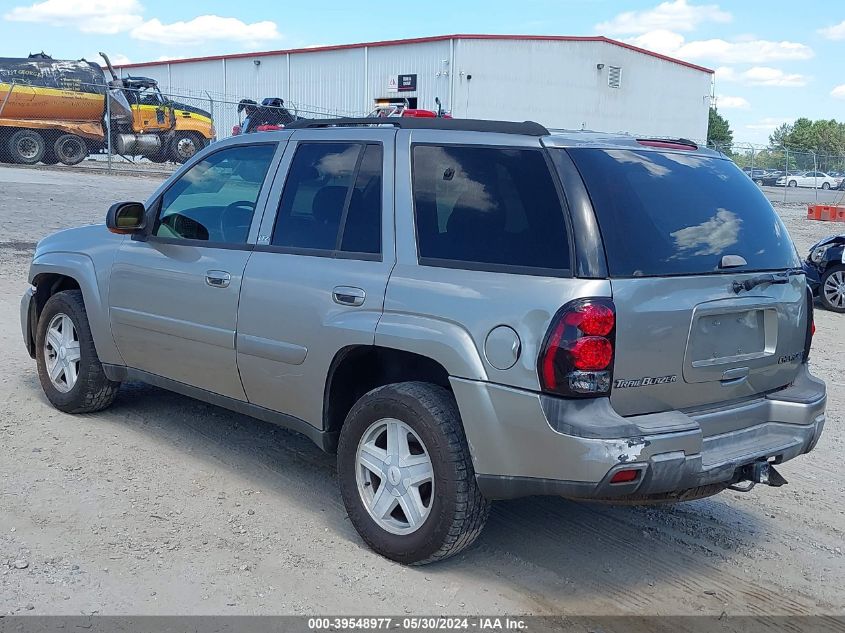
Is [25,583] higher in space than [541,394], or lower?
lower

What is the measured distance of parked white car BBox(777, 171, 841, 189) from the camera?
141 ft

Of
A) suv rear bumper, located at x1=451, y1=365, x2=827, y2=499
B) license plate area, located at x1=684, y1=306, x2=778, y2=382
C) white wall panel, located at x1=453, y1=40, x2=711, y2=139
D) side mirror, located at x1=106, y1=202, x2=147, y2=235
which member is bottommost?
suv rear bumper, located at x1=451, y1=365, x2=827, y2=499

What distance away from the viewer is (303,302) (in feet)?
14.6

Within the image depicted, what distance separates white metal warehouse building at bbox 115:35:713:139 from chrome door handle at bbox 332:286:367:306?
33.6 m

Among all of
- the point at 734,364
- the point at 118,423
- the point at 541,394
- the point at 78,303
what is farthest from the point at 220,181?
the point at 734,364

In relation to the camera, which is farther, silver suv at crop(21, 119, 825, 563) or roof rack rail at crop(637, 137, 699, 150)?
roof rack rail at crop(637, 137, 699, 150)

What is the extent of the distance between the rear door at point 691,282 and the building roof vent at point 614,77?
42.8m

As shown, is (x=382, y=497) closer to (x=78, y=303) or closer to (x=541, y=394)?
(x=541, y=394)

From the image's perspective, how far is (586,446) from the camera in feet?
11.5

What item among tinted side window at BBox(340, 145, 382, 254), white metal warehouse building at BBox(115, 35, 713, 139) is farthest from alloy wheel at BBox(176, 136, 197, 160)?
tinted side window at BBox(340, 145, 382, 254)

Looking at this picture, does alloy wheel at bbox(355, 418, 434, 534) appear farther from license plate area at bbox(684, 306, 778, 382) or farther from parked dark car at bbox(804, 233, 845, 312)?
parked dark car at bbox(804, 233, 845, 312)

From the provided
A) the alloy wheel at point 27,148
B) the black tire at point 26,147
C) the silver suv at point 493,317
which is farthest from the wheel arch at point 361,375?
the alloy wheel at point 27,148

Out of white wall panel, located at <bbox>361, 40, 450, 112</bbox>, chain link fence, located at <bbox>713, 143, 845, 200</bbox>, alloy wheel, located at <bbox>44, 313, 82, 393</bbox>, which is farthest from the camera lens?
white wall panel, located at <bbox>361, 40, 450, 112</bbox>

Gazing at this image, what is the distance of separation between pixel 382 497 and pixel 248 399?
1082 millimetres
